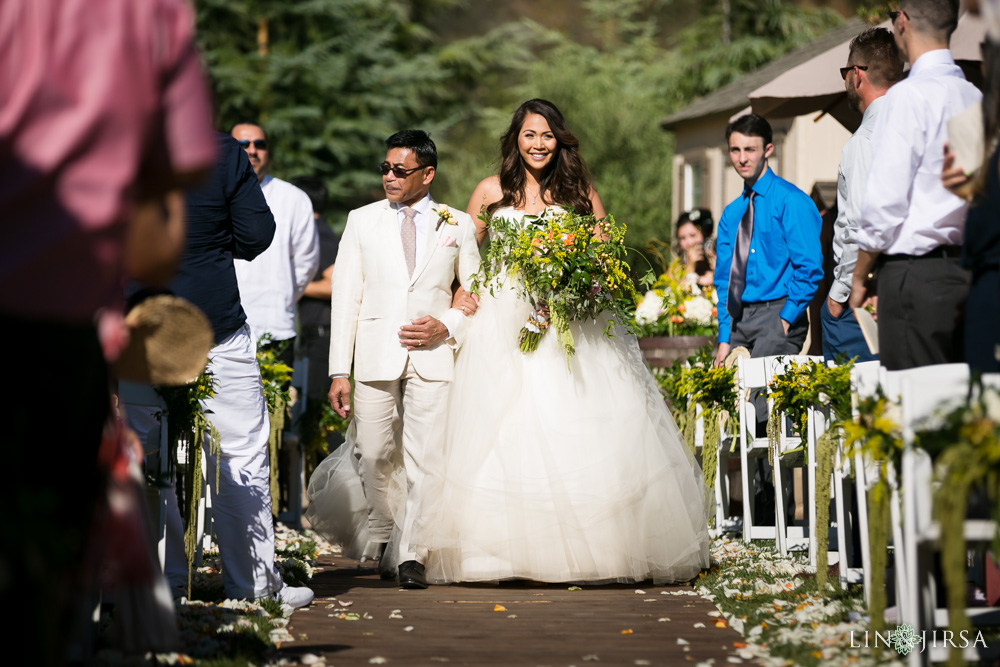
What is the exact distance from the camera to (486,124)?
34.5 meters

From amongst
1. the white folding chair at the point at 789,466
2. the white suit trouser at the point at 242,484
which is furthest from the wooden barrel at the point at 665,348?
the white suit trouser at the point at 242,484

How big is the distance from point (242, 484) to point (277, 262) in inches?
132

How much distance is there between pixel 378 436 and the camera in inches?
269

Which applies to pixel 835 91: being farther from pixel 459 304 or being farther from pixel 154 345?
pixel 154 345

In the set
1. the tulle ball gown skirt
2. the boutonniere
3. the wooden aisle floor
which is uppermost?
the boutonniere

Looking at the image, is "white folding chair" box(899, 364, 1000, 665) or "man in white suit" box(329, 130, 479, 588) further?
Result: "man in white suit" box(329, 130, 479, 588)

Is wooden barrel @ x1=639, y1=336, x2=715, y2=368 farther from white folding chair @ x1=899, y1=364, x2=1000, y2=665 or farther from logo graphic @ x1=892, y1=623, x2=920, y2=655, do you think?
white folding chair @ x1=899, y1=364, x2=1000, y2=665

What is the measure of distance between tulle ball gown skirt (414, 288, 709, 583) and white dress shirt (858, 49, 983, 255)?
2177mm

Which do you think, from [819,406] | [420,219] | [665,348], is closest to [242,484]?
[420,219]

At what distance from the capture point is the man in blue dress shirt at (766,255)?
783 cm

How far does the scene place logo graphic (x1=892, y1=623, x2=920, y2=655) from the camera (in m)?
4.14

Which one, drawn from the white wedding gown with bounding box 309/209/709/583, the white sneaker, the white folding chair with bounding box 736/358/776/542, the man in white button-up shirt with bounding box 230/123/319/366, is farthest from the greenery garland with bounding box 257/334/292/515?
the white folding chair with bounding box 736/358/776/542

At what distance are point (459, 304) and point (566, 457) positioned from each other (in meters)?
1.09

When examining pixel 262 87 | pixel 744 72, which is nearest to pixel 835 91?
pixel 744 72
